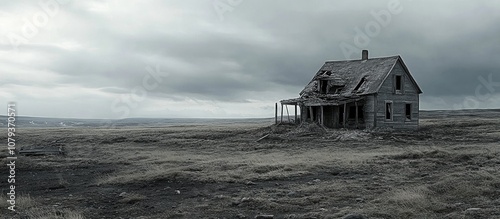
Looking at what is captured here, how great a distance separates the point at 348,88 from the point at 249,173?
68.7ft

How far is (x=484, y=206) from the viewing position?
8273 mm

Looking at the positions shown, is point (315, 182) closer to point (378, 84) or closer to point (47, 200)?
point (47, 200)

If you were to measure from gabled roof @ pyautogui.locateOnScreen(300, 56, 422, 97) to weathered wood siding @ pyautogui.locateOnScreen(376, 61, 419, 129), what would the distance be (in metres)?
0.46

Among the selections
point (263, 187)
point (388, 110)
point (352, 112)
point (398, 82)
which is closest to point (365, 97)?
point (352, 112)

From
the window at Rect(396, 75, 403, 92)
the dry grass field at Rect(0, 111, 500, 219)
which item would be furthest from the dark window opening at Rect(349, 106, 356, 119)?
the dry grass field at Rect(0, 111, 500, 219)

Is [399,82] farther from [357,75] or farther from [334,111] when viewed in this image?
[334,111]

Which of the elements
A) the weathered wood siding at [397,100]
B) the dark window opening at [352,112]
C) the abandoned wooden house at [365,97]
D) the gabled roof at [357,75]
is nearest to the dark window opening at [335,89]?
the abandoned wooden house at [365,97]

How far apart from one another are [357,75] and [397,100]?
12.0ft

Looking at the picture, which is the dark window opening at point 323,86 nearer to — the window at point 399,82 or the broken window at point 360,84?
the broken window at point 360,84

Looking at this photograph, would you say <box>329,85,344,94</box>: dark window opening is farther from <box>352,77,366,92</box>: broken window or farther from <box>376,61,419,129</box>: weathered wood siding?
<box>376,61,419,129</box>: weathered wood siding

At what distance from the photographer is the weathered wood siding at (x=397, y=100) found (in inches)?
1217

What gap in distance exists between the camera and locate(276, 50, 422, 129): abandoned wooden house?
1218 inches

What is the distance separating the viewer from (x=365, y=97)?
1232 inches

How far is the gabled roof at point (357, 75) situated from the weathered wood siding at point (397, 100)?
463 millimetres
